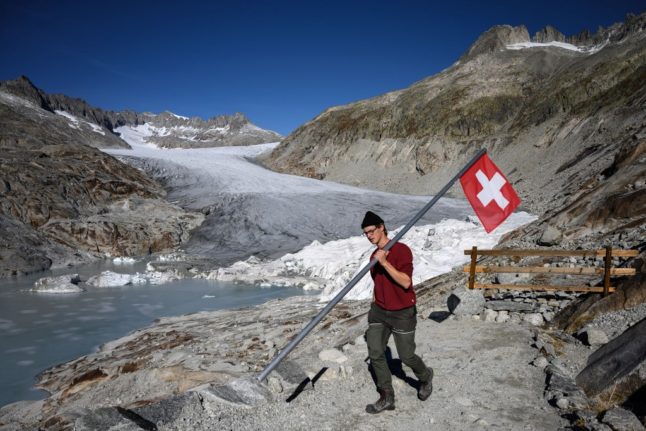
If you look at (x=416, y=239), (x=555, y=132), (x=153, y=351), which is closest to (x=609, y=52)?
(x=555, y=132)

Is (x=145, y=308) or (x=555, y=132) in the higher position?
(x=555, y=132)

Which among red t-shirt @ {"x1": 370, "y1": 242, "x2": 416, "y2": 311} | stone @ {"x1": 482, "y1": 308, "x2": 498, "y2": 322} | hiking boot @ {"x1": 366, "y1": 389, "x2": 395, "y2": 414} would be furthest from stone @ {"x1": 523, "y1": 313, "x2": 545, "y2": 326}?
red t-shirt @ {"x1": 370, "y1": 242, "x2": 416, "y2": 311}

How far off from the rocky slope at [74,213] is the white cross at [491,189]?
2086 cm

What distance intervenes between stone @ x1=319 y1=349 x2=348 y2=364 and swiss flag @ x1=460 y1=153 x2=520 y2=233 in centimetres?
251

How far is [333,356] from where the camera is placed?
234 inches

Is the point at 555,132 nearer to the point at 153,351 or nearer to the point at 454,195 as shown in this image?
the point at 454,195

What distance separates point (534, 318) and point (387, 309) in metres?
3.96

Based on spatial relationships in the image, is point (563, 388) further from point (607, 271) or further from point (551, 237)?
point (551, 237)

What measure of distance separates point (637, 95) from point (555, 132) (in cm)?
676

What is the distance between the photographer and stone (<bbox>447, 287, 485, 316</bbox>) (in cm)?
730

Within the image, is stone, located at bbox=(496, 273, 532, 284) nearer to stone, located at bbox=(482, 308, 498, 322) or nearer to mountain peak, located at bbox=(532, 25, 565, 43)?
stone, located at bbox=(482, 308, 498, 322)

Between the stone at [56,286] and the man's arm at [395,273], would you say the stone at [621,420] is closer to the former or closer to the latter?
the man's arm at [395,273]

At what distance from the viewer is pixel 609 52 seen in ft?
151

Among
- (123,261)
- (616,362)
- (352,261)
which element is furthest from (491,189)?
(123,261)
